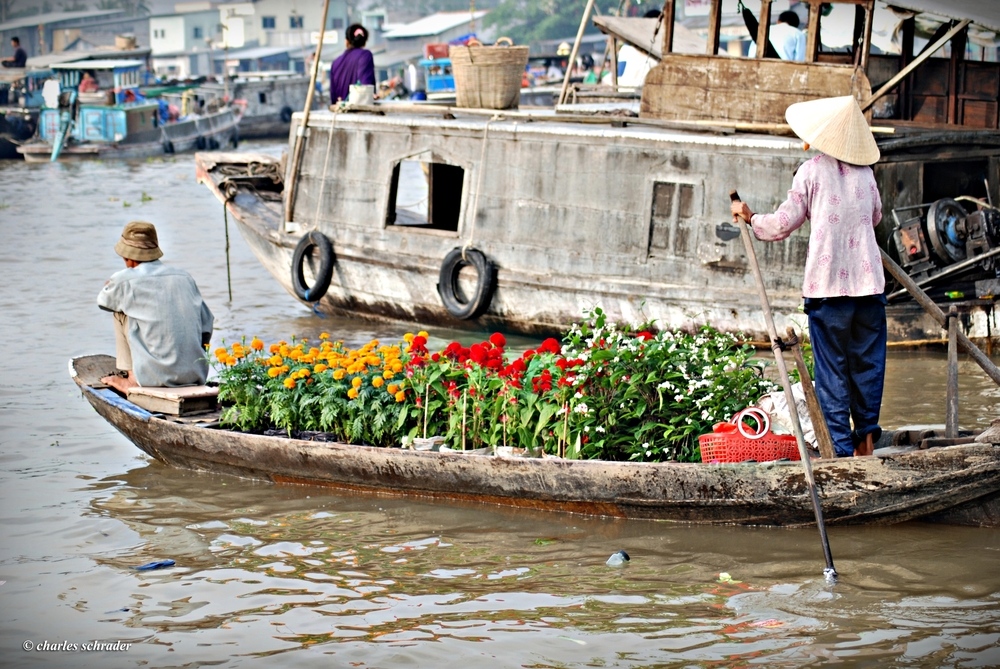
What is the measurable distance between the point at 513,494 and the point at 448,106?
6316mm

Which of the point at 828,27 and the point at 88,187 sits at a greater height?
the point at 828,27

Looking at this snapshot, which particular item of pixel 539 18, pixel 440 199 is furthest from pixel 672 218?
pixel 539 18

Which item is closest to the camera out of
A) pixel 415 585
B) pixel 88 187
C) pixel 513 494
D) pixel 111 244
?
pixel 415 585

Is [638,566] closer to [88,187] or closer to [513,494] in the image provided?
[513,494]

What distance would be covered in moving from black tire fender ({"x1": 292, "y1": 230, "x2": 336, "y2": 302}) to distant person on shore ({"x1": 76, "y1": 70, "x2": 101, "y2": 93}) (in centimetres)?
2262

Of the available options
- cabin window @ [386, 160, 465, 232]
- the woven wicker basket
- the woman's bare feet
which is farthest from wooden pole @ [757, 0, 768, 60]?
the woman's bare feet

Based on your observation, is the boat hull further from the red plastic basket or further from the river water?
the red plastic basket

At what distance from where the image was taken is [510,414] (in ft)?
20.9

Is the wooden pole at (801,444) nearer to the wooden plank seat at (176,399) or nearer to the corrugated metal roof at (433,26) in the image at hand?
the wooden plank seat at (176,399)

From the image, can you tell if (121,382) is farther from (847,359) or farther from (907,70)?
(907,70)

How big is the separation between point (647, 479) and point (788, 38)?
8.31 m

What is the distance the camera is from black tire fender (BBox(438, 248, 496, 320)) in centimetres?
1083

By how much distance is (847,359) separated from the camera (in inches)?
232

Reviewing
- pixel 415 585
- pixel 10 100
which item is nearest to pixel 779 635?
pixel 415 585
